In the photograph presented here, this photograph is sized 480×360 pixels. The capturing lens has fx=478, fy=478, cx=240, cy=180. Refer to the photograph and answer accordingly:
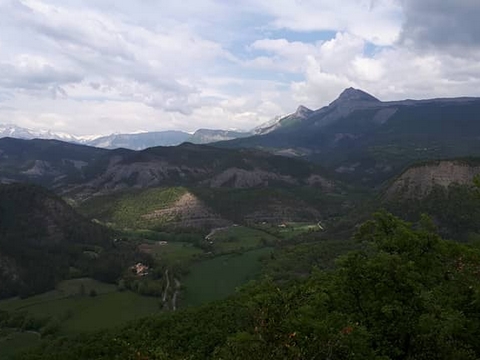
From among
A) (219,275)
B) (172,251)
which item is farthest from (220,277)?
(172,251)

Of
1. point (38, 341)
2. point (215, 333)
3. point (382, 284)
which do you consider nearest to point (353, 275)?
point (382, 284)

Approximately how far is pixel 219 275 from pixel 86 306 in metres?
41.0

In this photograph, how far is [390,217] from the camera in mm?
37094

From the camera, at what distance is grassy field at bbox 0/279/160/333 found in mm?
115062

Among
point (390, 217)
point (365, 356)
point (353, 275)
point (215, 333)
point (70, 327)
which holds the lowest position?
point (70, 327)

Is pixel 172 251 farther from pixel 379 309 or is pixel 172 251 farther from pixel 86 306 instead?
pixel 379 309

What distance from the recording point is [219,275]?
5871 inches

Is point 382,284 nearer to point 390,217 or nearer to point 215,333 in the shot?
point 390,217

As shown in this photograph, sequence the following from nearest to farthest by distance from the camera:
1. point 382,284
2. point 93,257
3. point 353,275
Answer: point 382,284 < point 353,275 < point 93,257

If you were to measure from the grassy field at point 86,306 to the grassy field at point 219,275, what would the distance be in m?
11.9

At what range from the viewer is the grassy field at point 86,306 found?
4530 inches

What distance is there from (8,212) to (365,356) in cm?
18672

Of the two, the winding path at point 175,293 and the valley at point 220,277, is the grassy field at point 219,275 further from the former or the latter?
the winding path at point 175,293

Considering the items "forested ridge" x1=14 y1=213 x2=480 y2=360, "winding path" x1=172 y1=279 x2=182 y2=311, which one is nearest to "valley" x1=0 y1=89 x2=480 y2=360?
"forested ridge" x1=14 y1=213 x2=480 y2=360
